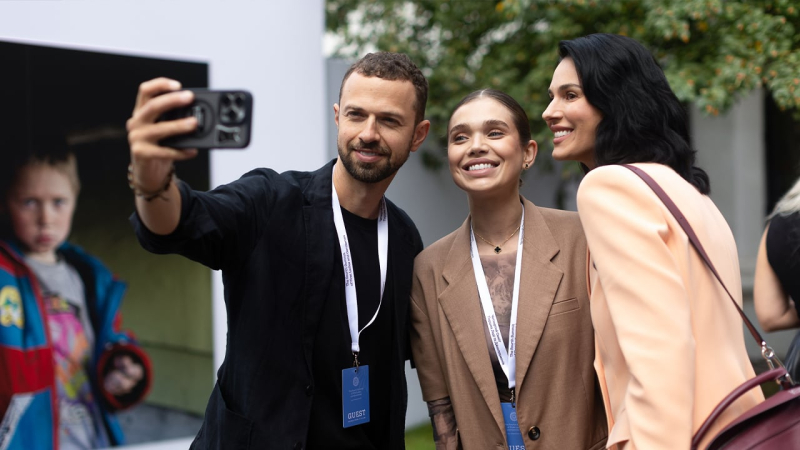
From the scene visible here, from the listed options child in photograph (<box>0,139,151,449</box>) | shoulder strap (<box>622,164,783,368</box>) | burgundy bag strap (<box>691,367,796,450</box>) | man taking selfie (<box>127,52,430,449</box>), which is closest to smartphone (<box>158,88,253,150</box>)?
man taking selfie (<box>127,52,430,449</box>)

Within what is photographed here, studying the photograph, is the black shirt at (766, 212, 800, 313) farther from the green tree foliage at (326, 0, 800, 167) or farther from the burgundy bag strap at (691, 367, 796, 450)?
the green tree foliage at (326, 0, 800, 167)

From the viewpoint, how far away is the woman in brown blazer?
2.92m

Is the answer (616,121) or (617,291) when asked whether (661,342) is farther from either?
(616,121)

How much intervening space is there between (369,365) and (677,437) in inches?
51.8

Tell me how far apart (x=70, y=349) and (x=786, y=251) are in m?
4.70

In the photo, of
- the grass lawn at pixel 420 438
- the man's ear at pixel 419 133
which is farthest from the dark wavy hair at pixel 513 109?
the grass lawn at pixel 420 438

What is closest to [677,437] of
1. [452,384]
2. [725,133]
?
Result: [452,384]

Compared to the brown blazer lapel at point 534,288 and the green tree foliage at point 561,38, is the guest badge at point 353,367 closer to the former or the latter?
the brown blazer lapel at point 534,288

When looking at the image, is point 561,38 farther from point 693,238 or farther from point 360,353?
point 693,238

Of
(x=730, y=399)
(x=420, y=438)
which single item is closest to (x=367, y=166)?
(x=730, y=399)

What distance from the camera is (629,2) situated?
7285 millimetres

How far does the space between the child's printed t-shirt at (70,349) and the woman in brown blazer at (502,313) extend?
10.6 ft

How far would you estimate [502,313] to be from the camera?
312 centimetres

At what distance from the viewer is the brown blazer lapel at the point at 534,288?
2947 mm
